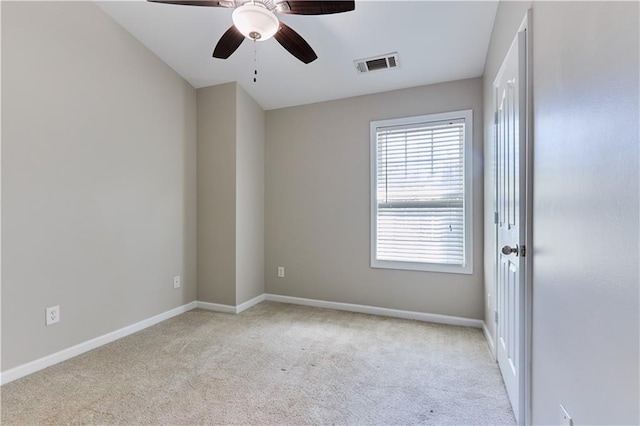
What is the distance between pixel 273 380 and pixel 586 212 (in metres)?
1.94

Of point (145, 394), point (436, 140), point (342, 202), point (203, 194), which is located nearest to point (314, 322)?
point (342, 202)

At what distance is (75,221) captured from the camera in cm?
245

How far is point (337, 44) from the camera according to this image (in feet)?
9.05

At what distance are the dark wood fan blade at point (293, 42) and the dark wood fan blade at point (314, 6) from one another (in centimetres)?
16

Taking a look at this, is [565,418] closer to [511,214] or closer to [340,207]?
[511,214]

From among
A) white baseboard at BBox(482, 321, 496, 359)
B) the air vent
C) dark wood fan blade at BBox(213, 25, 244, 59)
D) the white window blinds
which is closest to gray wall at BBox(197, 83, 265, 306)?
dark wood fan blade at BBox(213, 25, 244, 59)

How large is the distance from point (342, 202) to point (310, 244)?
2.09ft

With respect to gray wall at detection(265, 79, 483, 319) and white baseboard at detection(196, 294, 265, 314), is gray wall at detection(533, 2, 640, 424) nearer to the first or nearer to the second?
gray wall at detection(265, 79, 483, 319)

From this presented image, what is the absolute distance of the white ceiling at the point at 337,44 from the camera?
2420mm

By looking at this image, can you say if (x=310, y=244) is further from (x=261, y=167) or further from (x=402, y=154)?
(x=402, y=154)

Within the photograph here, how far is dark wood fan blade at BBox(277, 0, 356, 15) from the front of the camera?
1.74 m

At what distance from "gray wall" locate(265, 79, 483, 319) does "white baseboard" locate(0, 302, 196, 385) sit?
4.20ft

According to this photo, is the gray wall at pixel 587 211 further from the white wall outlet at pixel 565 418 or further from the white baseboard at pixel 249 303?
the white baseboard at pixel 249 303

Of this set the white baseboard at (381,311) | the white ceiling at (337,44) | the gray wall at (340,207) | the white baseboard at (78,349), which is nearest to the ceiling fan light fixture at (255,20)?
the white ceiling at (337,44)
